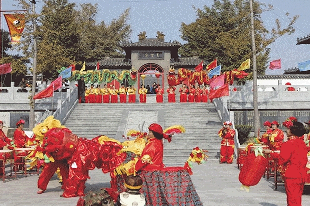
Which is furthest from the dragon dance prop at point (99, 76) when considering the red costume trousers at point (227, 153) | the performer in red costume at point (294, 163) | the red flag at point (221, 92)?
the performer in red costume at point (294, 163)

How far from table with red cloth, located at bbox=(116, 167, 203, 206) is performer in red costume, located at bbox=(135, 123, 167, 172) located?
0.09 metres

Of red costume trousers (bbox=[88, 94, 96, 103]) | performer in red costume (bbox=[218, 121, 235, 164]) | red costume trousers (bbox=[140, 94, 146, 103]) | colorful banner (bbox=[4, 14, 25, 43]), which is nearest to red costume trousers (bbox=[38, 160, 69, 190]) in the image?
performer in red costume (bbox=[218, 121, 235, 164])

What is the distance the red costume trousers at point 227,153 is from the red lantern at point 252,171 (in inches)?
302

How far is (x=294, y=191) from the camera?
19.4 feet

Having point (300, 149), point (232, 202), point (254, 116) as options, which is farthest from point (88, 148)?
point (254, 116)

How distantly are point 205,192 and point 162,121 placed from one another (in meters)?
10.4

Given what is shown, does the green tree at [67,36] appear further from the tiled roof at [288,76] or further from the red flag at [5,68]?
the tiled roof at [288,76]

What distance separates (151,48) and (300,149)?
2625 centimetres

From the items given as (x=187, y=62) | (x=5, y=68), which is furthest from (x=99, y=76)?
(x=187, y=62)

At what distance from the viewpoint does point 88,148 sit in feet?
27.0

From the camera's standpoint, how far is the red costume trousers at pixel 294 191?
5852 mm

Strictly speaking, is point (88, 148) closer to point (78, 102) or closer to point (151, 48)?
point (78, 102)

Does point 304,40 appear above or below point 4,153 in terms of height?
above

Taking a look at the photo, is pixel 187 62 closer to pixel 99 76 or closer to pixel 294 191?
pixel 99 76
